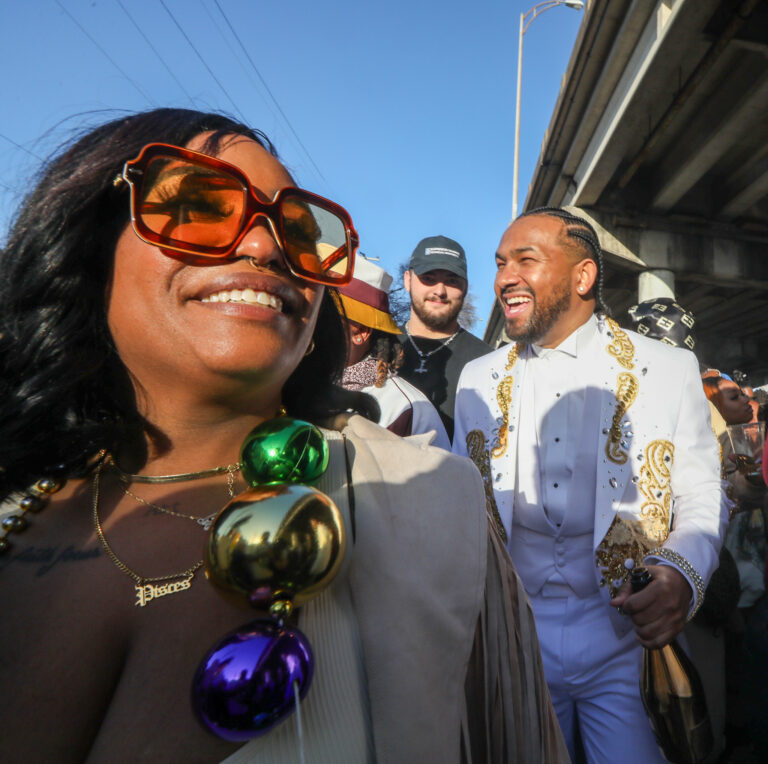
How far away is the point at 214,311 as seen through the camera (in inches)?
36.7

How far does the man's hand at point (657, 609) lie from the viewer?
165 centimetres

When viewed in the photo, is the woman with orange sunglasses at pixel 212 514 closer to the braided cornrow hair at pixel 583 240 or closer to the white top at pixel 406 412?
the white top at pixel 406 412

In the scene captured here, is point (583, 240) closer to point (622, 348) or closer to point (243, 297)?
point (622, 348)

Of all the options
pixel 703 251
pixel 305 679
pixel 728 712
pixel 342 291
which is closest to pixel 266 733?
pixel 305 679

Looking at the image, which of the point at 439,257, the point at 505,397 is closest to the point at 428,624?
the point at 505,397

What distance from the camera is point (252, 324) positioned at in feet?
3.05

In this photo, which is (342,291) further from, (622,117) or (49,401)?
(622,117)

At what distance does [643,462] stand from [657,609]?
0.58m

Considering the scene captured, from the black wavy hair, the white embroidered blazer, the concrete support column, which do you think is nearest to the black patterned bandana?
the white embroidered blazer

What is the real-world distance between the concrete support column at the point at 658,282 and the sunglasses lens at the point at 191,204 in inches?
334

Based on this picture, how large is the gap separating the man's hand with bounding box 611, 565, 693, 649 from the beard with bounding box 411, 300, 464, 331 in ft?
7.34

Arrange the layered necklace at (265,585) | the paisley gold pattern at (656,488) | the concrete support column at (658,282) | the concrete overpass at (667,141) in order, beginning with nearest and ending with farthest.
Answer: the layered necklace at (265,585) < the paisley gold pattern at (656,488) < the concrete overpass at (667,141) < the concrete support column at (658,282)

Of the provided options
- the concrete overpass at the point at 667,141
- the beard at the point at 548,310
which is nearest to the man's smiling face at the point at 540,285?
the beard at the point at 548,310

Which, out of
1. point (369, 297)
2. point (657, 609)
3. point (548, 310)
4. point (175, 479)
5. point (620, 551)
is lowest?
point (657, 609)
